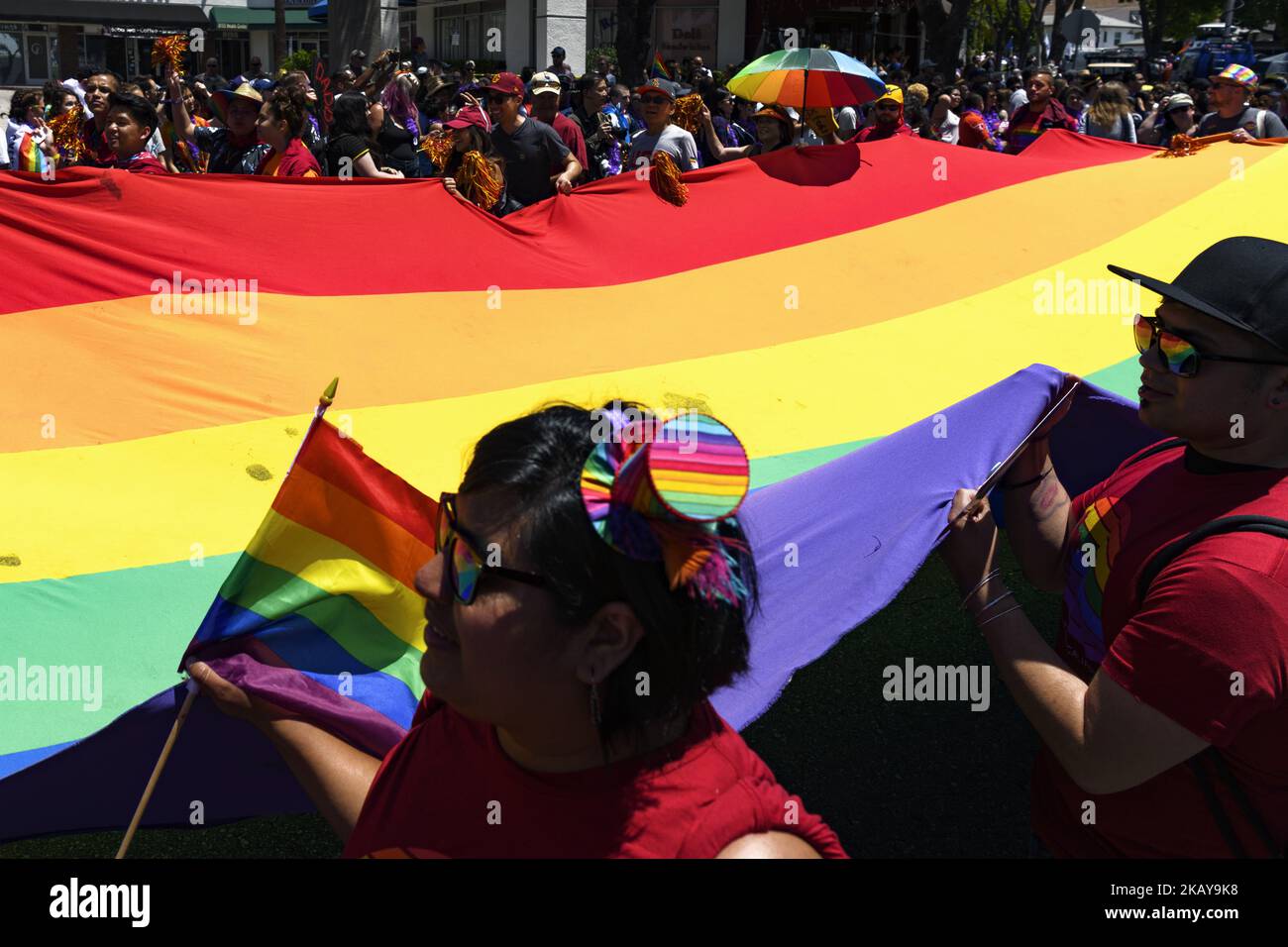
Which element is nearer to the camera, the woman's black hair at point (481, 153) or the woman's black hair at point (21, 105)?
the woman's black hair at point (481, 153)

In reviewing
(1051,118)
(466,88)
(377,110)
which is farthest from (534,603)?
(466,88)

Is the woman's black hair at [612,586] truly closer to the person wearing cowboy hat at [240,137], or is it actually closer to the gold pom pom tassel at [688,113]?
the person wearing cowboy hat at [240,137]

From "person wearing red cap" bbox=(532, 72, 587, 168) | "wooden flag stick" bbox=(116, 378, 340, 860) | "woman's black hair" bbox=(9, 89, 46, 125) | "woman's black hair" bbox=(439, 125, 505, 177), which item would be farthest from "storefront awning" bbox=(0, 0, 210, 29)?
"wooden flag stick" bbox=(116, 378, 340, 860)

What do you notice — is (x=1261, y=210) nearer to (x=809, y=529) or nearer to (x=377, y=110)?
(x=809, y=529)

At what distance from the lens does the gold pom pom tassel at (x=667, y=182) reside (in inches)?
232

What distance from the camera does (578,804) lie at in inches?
59.1

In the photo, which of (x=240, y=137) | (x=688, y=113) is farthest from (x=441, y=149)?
(x=688, y=113)

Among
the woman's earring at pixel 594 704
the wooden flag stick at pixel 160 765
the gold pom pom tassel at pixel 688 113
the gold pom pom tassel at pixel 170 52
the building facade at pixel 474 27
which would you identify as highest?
Result: the building facade at pixel 474 27

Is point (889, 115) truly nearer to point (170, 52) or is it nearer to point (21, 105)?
point (170, 52)

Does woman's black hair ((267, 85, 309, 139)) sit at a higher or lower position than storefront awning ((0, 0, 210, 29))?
lower

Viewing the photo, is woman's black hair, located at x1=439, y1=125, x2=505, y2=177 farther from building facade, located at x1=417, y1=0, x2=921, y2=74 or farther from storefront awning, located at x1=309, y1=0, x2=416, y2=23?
storefront awning, located at x1=309, y1=0, x2=416, y2=23

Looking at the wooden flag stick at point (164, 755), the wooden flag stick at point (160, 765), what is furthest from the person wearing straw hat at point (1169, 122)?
the wooden flag stick at point (160, 765)

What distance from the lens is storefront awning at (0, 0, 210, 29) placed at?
36812 mm

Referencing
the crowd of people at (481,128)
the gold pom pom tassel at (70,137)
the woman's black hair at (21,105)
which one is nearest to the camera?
the crowd of people at (481,128)
